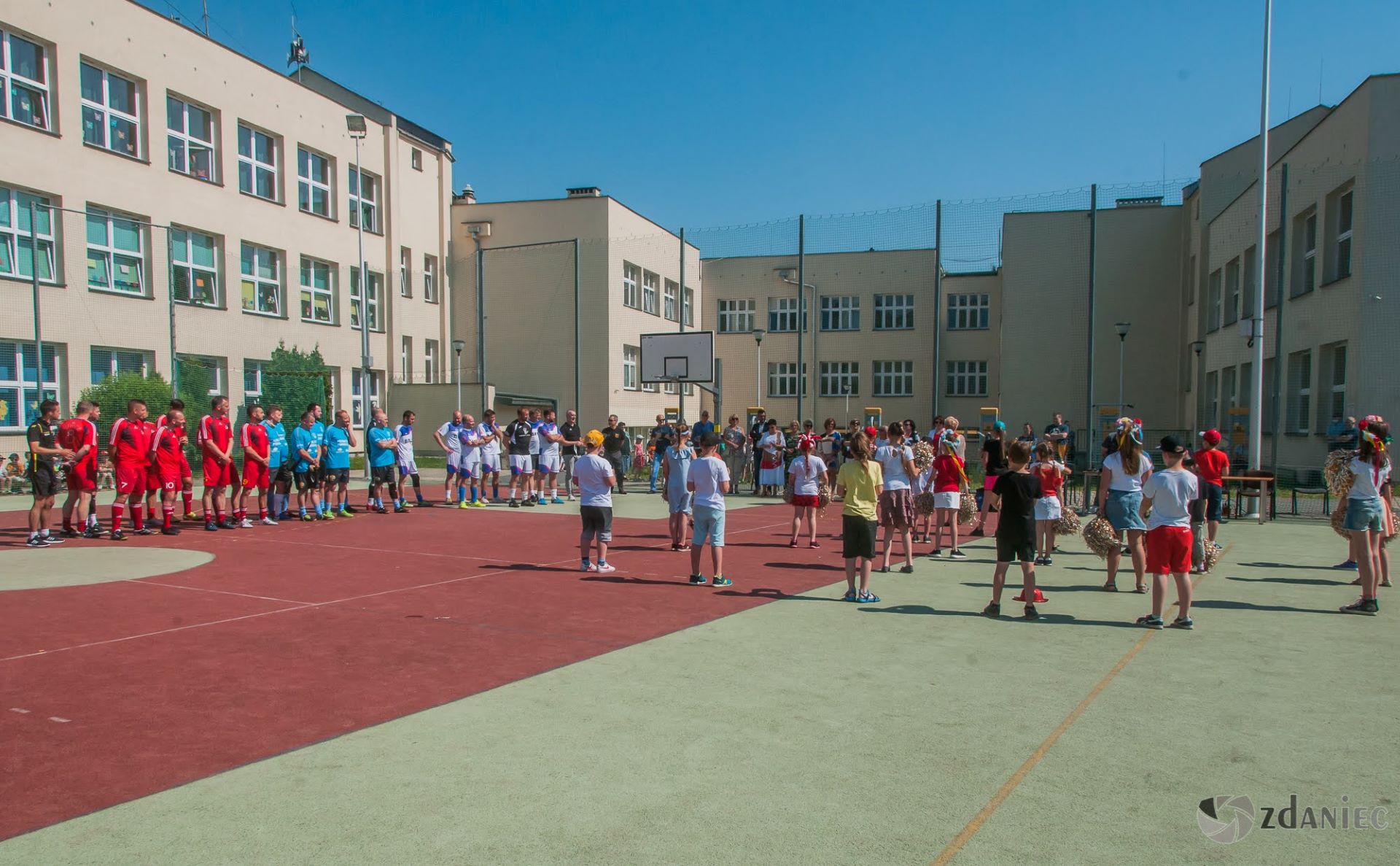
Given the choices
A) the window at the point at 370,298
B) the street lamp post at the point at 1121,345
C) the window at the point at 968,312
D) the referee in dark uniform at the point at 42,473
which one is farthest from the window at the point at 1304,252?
the window at the point at 370,298

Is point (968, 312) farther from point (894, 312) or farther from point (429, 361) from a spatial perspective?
point (429, 361)

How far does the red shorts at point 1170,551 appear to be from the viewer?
298 inches

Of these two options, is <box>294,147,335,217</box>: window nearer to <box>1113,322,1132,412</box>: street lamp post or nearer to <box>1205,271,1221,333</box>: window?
<box>1113,322,1132,412</box>: street lamp post

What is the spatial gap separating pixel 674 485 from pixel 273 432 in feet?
23.0

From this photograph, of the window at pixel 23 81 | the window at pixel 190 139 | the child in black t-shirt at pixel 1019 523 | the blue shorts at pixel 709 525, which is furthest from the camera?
the window at pixel 190 139

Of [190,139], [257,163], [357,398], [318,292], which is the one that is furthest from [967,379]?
[190,139]

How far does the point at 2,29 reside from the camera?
20.1 metres

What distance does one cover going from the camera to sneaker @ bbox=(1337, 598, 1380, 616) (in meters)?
8.30

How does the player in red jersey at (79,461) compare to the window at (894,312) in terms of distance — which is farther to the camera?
the window at (894,312)

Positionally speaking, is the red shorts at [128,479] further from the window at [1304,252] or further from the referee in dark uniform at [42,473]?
the window at [1304,252]

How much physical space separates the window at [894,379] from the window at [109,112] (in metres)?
28.2

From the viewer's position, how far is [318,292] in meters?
30.5

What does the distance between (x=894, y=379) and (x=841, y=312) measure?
12.3 ft

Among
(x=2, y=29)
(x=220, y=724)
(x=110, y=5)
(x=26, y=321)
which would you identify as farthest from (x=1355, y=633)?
(x=110, y=5)
